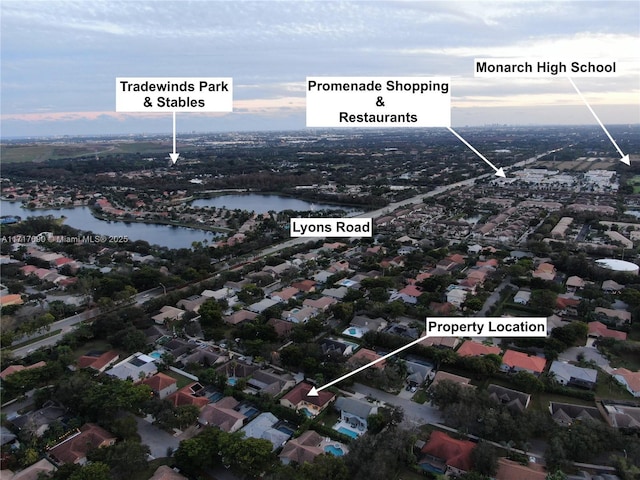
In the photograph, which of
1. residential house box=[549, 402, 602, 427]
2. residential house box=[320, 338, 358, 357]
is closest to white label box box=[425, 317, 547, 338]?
residential house box=[549, 402, 602, 427]

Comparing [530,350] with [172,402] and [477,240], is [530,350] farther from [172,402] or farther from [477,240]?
[477,240]

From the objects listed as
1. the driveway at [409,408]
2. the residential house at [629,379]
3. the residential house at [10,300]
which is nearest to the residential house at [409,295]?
the driveway at [409,408]

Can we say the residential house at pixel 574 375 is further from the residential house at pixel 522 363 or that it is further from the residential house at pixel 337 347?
the residential house at pixel 337 347

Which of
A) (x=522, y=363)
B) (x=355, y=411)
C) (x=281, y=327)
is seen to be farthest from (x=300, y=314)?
(x=522, y=363)

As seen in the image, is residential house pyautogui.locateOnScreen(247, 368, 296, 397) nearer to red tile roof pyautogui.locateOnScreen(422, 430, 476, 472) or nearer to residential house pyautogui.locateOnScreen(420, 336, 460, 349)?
red tile roof pyautogui.locateOnScreen(422, 430, 476, 472)

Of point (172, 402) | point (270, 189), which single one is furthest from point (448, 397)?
point (270, 189)
